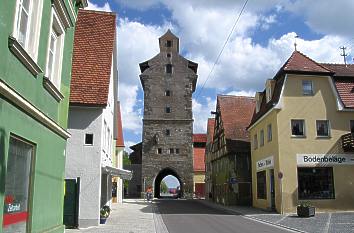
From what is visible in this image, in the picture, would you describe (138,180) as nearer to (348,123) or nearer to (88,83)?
(348,123)

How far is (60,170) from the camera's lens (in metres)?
11.0

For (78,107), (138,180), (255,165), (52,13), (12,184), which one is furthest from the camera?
(138,180)

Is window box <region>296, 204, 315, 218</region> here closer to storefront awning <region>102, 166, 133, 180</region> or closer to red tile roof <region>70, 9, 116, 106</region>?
storefront awning <region>102, 166, 133, 180</region>

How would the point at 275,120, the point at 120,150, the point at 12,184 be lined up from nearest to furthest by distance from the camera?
1. the point at 12,184
2. the point at 275,120
3. the point at 120,150

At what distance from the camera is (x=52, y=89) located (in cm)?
972

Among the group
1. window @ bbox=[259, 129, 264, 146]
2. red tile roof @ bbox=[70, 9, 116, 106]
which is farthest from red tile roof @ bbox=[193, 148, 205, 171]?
red tile roof @ bbox=[70, 9, 116, 106]

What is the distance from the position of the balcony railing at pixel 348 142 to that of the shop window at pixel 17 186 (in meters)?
23.3

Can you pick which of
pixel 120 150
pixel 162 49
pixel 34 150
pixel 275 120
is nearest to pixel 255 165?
pixel 275 120

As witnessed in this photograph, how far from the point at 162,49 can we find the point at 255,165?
3630cm

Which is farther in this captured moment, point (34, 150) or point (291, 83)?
point (291, 83)

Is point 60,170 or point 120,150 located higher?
point 120,150

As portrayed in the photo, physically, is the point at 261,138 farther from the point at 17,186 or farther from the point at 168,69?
the point at 168,69

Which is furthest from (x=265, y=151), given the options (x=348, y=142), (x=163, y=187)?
(x=163, y=187)

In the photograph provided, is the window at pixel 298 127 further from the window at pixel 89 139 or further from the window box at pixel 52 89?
the window box at pixel 52 89
